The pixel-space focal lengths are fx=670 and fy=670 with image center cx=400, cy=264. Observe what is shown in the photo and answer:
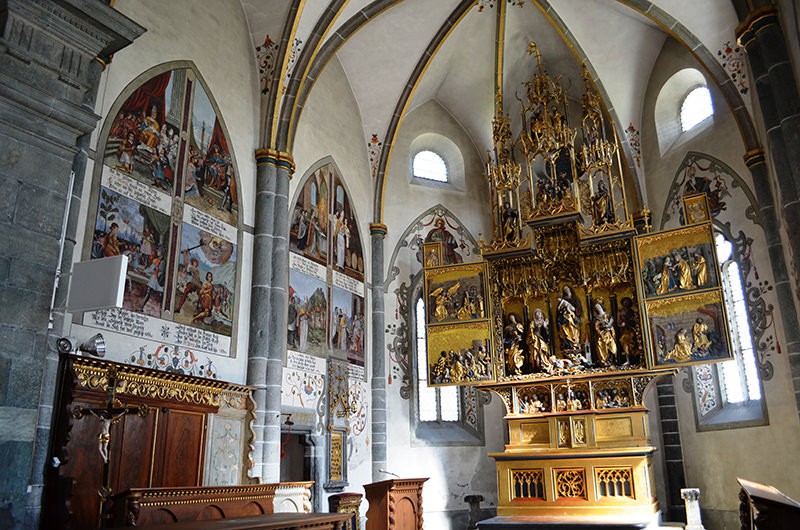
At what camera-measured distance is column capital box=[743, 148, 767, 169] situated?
543 inches

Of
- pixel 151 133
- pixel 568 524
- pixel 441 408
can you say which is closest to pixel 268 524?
pixel 151 133

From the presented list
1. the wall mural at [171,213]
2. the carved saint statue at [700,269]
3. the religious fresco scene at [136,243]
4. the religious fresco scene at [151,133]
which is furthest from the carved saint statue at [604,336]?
the religious fresco scene at [151,133]

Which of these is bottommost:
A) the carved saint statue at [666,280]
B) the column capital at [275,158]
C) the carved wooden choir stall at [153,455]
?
the carved wooden choir stall at [153,455]

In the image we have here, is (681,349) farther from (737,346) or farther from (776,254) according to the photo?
(776,254)

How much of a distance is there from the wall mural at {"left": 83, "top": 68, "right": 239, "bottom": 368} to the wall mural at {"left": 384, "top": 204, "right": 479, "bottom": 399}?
5779mm

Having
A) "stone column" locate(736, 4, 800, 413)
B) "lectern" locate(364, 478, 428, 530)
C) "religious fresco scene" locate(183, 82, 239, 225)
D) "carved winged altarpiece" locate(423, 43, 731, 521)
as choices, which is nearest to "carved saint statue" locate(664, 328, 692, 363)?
"carved winged altarpiece" locate(423, 43, 731, 521)

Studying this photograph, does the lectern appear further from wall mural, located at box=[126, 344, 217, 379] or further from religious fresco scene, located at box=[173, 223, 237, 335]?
religious fresco scene, located at box=[173, 223, 237, 335]

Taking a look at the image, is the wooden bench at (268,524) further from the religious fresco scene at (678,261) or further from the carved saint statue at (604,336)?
the religious fresco scene at (678,261)

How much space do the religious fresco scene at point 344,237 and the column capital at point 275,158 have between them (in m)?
2.33

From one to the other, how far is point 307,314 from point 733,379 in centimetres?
928

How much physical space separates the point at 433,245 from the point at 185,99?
6.44 meters

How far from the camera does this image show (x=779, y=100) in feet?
34.7

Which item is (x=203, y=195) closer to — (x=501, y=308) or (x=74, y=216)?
(x=74, y=216)

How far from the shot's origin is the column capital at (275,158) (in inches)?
519
